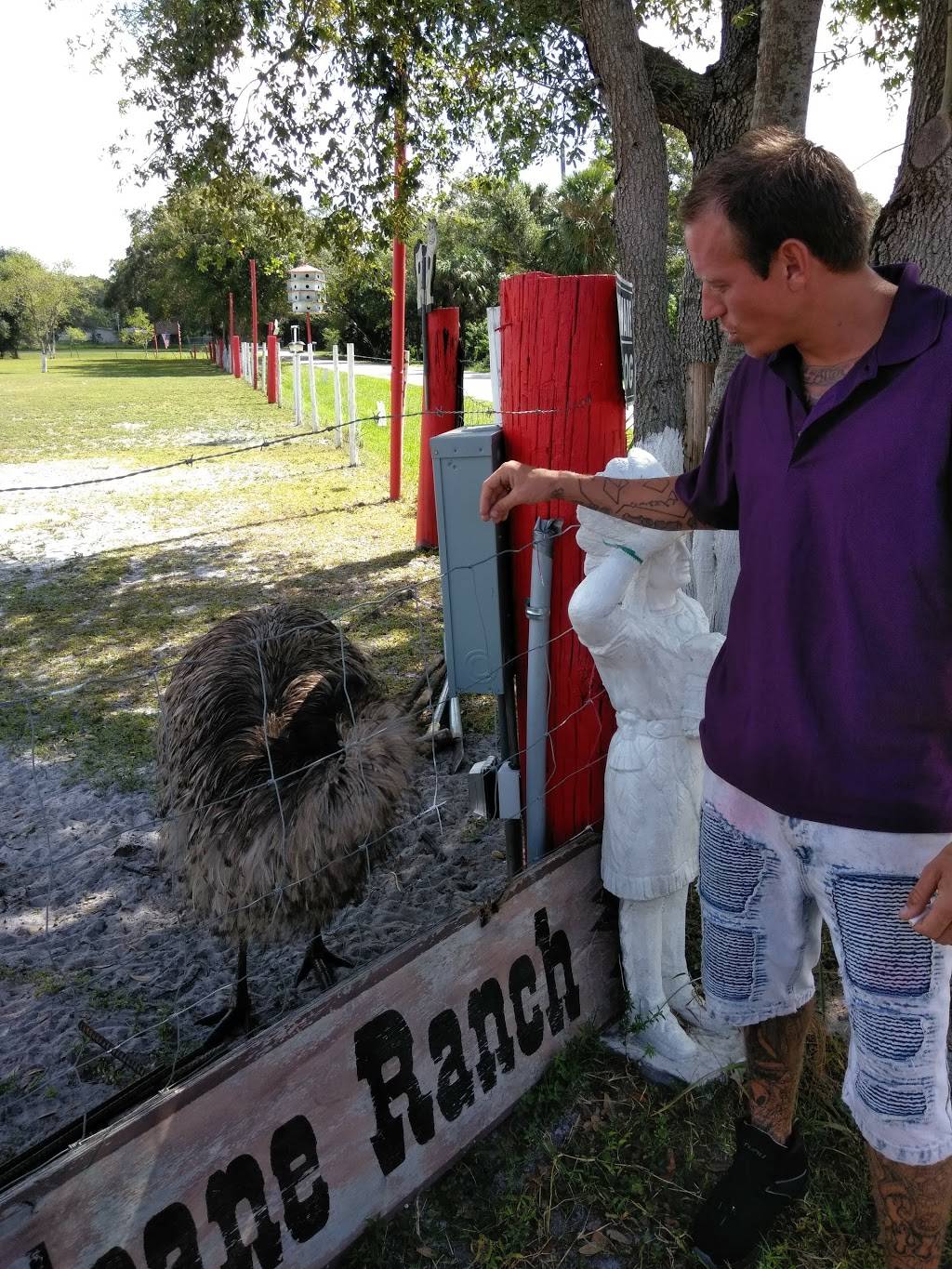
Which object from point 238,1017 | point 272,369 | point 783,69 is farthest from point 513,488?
point 272,369

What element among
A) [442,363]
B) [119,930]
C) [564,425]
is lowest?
[119,930]

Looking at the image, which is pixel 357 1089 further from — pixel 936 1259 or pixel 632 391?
pixel 632 391

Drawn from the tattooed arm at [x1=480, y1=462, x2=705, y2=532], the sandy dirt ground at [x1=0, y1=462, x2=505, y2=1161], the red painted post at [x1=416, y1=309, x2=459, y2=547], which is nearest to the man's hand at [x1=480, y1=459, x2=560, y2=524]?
the tattooed arm at [x1=480, y1=462, x2=705, y2=532]

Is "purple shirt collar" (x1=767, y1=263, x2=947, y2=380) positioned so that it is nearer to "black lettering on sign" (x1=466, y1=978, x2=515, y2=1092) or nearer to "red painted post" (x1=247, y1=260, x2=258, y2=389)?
"black lettering on sign" (x1=466, y1=978, x2=515, y2=1092)

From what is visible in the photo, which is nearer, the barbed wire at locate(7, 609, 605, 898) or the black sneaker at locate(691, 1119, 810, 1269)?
the black sneaker at locate(691, 1119, 810, 1269)

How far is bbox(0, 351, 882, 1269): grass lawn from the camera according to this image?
7.06 feet

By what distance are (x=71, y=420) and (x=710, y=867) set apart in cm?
2156

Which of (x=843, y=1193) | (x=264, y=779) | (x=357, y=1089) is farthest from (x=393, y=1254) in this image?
(x=264, y=779)

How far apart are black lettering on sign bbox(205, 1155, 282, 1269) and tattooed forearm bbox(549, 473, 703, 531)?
4.88 feet

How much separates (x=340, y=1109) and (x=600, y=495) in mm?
1405

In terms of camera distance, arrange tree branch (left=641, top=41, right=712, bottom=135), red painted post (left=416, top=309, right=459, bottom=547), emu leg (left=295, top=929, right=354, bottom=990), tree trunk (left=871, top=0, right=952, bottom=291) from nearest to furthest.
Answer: emu leg (left=295, top=929, right=354, bottom=990), tree trunk (left=871, top=0, right=952, bottom=291), tree branch (left=641, top=41, right=712, bottom=135), red painted post (left=416, top=309, right=459, bottom=547)

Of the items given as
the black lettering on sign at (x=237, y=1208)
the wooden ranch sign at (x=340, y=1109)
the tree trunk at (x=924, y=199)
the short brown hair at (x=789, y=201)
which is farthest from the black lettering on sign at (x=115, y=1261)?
the tree trunk at (x=924, y=199)

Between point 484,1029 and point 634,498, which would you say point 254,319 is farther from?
point 484,1029

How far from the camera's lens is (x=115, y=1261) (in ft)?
5.54
